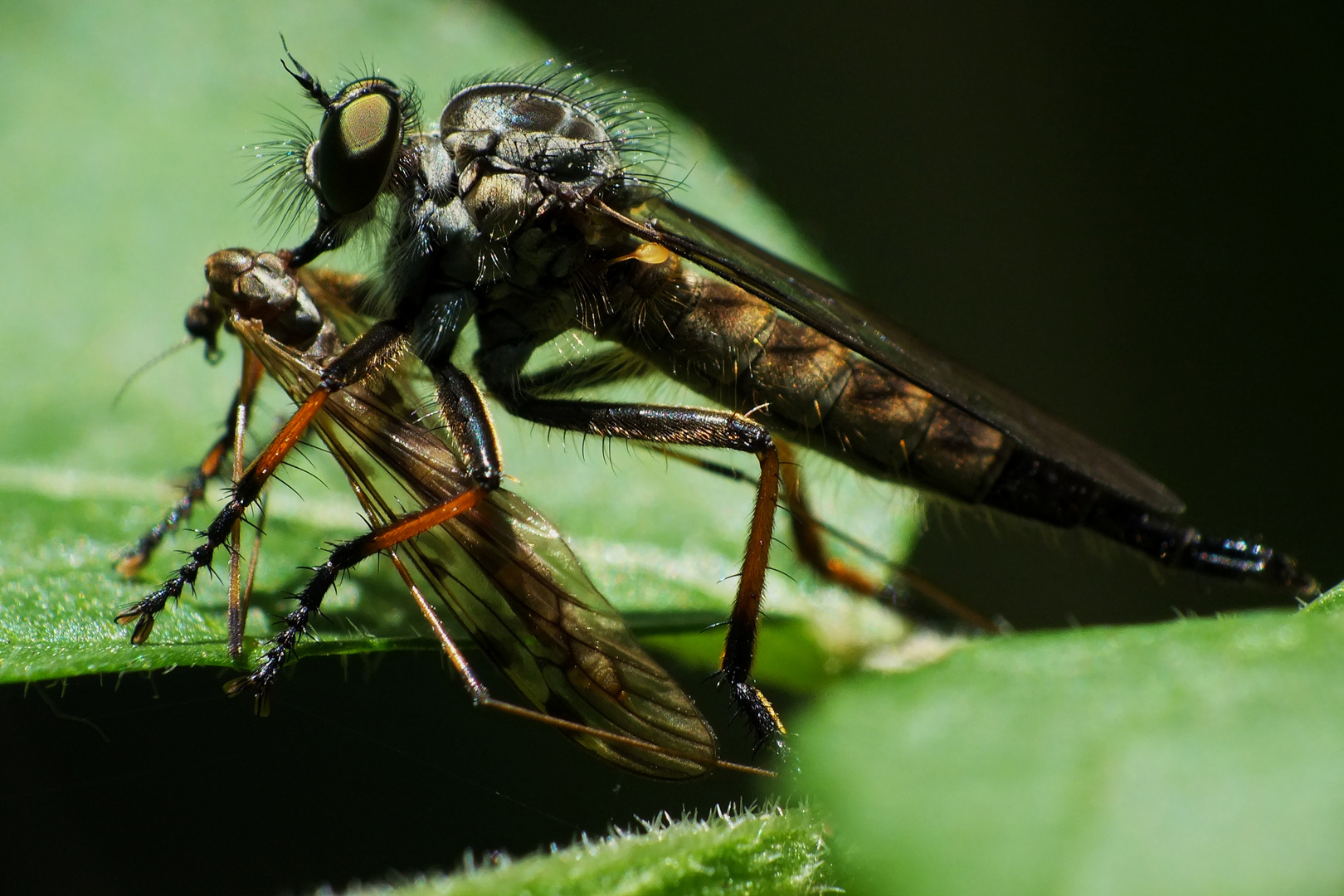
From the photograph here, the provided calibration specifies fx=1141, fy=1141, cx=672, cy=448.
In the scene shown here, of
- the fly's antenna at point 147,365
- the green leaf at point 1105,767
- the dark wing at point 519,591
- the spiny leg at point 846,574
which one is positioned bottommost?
the fly's antenna at point 147,365

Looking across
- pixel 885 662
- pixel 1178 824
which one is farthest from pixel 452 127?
pixel 1178 824

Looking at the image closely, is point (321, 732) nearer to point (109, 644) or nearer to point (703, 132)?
point (109, 644)

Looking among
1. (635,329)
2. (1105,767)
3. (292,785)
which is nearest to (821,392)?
(635,329)

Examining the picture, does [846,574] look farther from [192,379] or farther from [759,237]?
[192,379]

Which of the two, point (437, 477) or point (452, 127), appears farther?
point (452, 127)

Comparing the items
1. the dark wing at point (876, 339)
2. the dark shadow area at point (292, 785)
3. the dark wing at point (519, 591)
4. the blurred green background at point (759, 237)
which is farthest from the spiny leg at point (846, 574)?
the dark wing at point (519, 591)

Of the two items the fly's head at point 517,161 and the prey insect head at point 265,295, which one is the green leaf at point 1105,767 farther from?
Result: the prey insect head at point 265,295

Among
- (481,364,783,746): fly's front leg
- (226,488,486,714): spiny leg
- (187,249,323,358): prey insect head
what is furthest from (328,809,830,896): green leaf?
Result: (187,249,323,358): prey insect head
